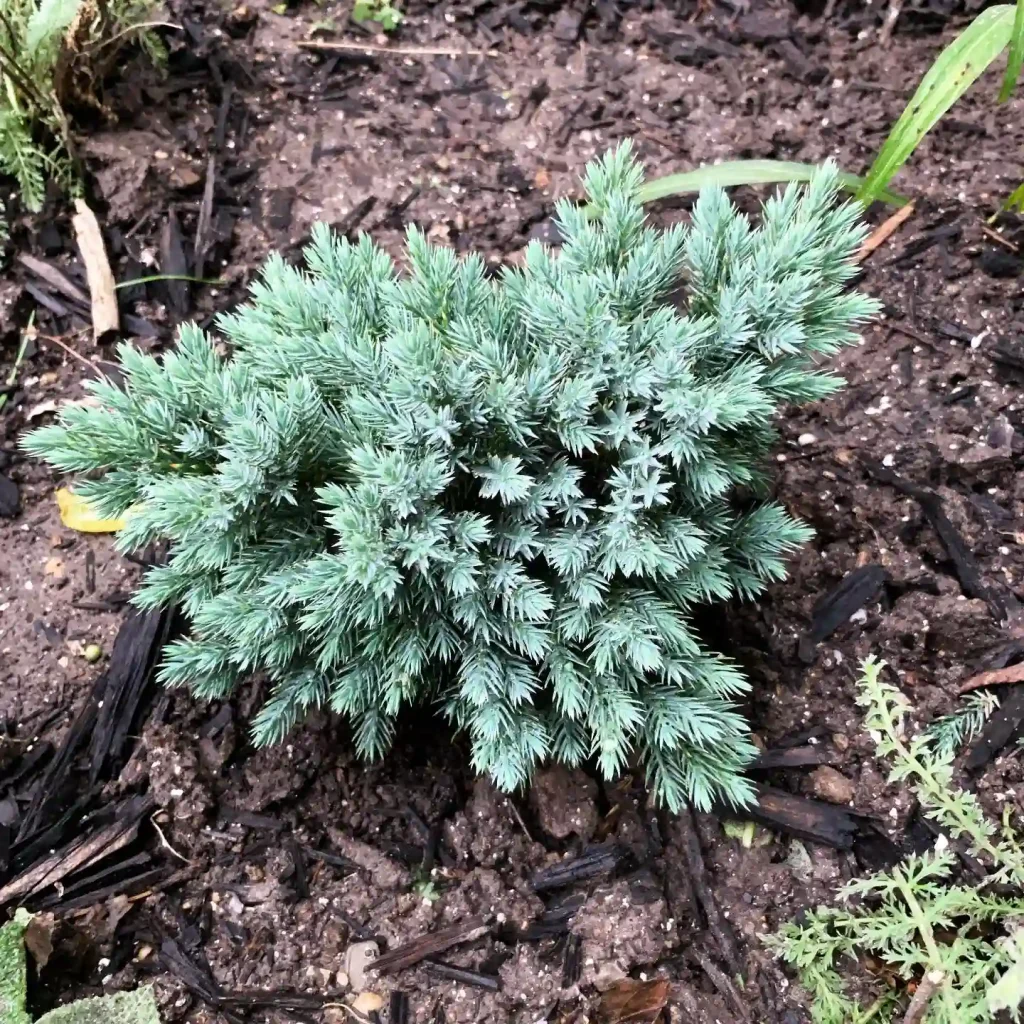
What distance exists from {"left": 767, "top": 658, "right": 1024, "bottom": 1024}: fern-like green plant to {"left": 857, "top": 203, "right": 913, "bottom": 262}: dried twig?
1729 millimetres

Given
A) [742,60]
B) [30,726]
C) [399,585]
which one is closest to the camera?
[399,585]

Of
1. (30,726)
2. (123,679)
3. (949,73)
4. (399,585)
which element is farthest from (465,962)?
(949,73)

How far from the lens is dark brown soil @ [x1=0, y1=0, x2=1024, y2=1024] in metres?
2.20

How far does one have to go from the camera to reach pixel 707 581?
1.96 meters

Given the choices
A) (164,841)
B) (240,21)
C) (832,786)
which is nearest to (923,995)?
(832,786)

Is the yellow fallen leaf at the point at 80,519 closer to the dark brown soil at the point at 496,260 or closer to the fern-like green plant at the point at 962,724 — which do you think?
the dark brown soil at the point at 496,260

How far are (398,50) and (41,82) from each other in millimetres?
1428

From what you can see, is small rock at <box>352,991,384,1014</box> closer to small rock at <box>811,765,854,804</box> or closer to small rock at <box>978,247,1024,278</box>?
small rock at <box>811,765,854,804</box>

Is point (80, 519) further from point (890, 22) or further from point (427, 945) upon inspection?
point (890, 22)

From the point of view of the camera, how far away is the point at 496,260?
3.26 metres

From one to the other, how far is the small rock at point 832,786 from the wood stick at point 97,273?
2.63m

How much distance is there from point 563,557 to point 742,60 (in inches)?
111

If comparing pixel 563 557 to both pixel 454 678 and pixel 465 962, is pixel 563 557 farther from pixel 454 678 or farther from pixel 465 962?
pixel 465 962

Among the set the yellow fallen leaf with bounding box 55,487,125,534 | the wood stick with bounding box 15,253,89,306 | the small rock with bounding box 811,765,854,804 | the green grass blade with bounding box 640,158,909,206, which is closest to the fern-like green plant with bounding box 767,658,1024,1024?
the small rock with bounding box 811,765,854,804
